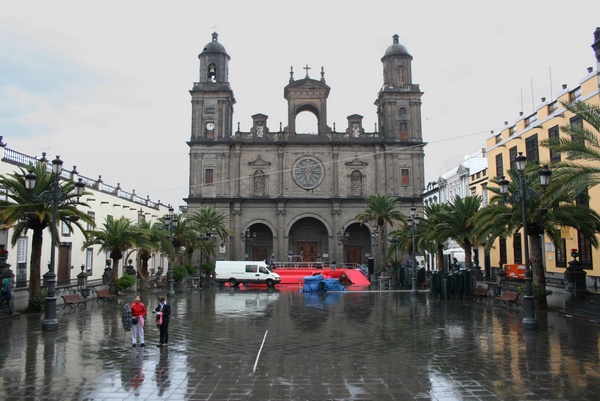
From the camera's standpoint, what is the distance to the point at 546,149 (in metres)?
30.4

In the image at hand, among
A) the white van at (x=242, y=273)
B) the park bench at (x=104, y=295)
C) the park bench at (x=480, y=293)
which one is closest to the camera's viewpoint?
the park bench at (x=480, y=293)

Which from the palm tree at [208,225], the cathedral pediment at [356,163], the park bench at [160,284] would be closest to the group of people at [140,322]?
the park bench at [160,284]

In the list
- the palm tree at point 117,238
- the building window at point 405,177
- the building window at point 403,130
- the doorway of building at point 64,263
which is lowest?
the doorway of building at point 64,263

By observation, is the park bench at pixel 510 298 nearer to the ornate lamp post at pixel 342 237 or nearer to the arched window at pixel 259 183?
the ornate lamp post at pixel 342 237

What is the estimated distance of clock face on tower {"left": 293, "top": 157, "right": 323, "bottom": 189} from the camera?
54.0 m

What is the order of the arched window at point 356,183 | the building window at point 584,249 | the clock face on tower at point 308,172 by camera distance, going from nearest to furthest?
the building window at point 584,249
the arched window at point 356,183
the clock face on tower at point 308,172

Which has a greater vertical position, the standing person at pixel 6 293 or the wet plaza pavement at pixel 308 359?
the standing person at pixel 6 293

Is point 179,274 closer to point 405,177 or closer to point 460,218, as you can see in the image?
point 460,218

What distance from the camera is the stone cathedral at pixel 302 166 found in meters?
52.8

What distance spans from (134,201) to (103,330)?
3877 centimetres

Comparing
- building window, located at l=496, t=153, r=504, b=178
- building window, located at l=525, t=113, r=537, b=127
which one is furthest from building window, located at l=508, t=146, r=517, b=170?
building window, located at l=525, t=113, r=537, b=127

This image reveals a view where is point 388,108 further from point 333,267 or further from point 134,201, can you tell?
point 134,201

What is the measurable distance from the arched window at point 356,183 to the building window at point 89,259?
26709 millimetres

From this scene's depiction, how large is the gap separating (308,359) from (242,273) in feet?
93.0
